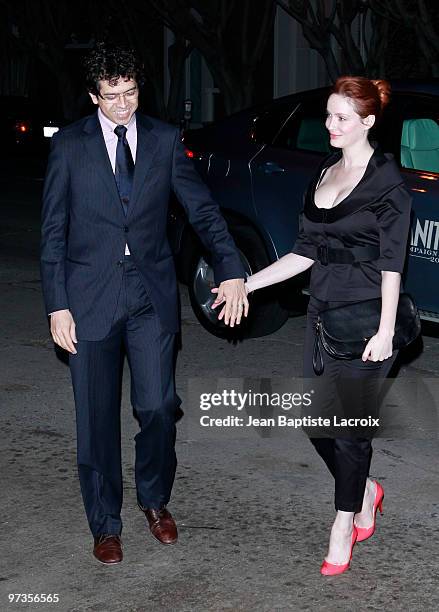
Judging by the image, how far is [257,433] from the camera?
6.28 meters

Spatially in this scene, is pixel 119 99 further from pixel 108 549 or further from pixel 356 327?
pixel 108 549

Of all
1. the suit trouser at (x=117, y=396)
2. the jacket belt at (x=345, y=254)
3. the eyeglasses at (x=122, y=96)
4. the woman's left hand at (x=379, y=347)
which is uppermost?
the eyeglasses at (x=122, y=96)

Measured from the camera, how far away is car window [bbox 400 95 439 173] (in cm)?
719

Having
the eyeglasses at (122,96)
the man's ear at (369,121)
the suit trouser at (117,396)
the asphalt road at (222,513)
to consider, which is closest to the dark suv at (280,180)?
the asphalt road at (222,513)

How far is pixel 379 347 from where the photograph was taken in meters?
4.31

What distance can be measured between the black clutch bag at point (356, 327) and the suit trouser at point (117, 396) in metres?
0.63

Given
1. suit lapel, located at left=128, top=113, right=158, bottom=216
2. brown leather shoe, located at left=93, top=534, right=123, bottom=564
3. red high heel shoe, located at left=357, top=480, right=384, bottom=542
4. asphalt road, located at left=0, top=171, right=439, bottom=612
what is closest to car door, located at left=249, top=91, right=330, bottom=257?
asphalt road, located at left=0, top=171, right=439, bottom=612

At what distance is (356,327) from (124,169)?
103 cm

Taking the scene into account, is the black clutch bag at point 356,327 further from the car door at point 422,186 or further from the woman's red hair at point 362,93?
the car door at point 422,186

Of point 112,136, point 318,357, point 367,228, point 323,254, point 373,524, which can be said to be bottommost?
point 373,524

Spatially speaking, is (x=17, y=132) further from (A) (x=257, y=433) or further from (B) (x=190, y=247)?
(A) (x=257, y=433)

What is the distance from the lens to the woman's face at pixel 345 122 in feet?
14.1

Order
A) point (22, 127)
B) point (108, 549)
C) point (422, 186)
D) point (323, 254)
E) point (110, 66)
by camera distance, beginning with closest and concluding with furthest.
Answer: point (110, 66)
point (323, 254)
point (108, 549)
point (422, 186)
point (22, 127)

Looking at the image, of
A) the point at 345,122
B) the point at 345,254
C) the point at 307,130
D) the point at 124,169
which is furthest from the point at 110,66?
the point at 307,130
